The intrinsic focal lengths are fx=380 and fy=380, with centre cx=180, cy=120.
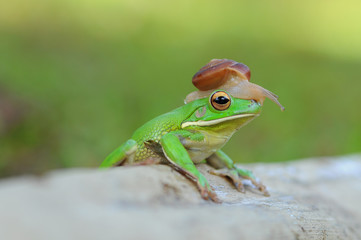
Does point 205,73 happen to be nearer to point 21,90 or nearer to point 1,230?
point 1,230

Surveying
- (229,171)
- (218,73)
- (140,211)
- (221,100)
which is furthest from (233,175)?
(140,211)

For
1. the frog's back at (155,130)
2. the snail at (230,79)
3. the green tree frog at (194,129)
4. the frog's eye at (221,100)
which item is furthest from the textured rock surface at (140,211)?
the snail at (230,79)

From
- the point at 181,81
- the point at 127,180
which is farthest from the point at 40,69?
the point at 127,180

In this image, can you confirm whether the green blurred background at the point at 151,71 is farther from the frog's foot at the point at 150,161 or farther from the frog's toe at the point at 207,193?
the frog's toe at the point at 207,193

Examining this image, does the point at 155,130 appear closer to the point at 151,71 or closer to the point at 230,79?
the point at 230,79

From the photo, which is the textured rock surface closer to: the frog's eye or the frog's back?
the frog's back

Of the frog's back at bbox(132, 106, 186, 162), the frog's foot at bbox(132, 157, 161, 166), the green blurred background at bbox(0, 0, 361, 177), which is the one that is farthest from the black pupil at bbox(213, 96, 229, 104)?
the green blurred background at bbox(0, 0, 361, 177)
